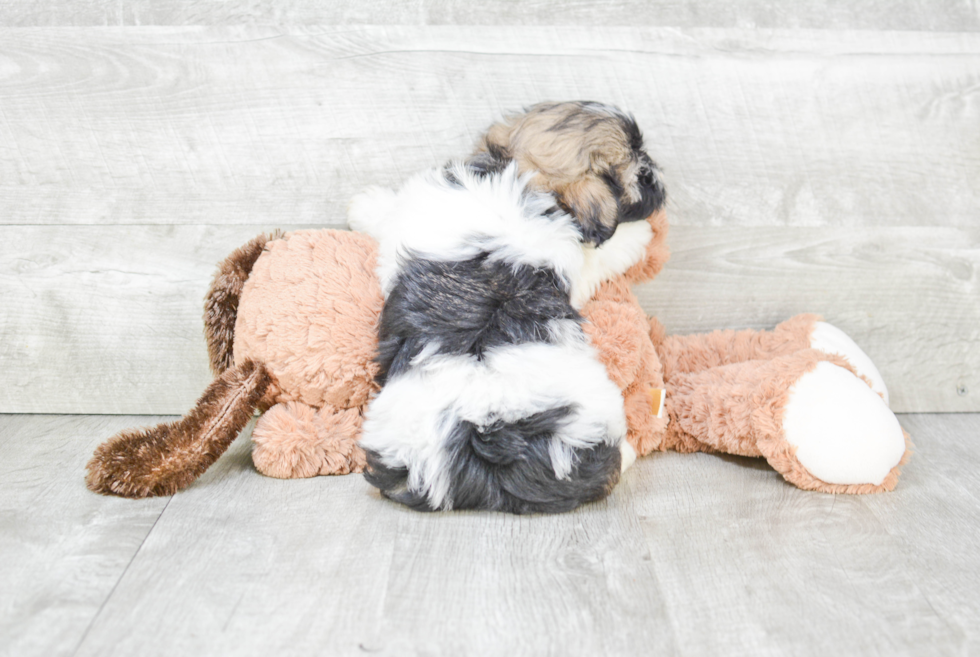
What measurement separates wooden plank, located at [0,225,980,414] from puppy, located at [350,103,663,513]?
0.36 metres

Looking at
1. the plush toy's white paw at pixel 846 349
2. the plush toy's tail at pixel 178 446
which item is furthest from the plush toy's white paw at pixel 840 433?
the plush toy's tail at pixel 178 446

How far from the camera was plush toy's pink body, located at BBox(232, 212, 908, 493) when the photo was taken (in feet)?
3.33

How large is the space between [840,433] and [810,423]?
40 millimetres

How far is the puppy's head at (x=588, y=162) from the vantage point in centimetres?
96

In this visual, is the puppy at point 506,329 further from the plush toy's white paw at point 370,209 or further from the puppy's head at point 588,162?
the plush toy's white paw at point 370,209

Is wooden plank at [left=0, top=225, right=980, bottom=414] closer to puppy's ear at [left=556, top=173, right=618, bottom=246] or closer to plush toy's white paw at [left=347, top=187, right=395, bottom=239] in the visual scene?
plush toy's white paw at [left=347, top=187, right=395, bottom=239]

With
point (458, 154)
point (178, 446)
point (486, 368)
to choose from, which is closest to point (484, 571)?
point (486, 368)

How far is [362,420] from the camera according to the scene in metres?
1.04

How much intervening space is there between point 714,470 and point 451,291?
50cm

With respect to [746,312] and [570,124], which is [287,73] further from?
[746,312]

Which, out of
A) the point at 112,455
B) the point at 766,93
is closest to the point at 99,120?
the point at 112,455

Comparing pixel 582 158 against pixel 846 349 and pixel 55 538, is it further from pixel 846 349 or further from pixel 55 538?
pixel 55 538

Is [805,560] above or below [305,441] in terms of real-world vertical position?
below

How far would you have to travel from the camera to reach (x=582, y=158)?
3.12ft
